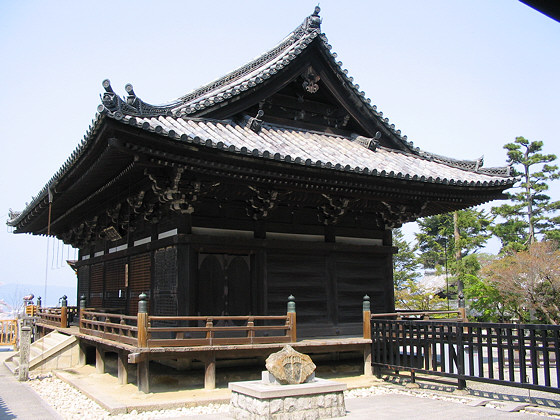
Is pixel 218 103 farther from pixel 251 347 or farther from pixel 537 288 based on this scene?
pixel 537 288

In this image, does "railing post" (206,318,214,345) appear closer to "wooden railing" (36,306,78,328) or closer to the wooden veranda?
the wooden veranda

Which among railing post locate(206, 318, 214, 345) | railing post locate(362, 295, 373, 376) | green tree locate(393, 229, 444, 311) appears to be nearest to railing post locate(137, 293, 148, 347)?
railing post locate(206, 318, 214, 345)

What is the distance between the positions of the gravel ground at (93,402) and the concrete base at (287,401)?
0.99 m

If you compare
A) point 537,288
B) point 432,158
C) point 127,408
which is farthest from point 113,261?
point 537,288

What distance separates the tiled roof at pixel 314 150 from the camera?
35.9 feet

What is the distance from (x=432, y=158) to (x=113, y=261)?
11338 mm

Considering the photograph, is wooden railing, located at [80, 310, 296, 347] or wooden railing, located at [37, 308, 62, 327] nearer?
wooden railing, located at [80, 310, 296, 347]

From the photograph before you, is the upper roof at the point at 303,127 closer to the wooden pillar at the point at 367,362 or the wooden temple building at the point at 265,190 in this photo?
the wooden temple building at the point at 265,190

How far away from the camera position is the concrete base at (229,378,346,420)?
8.45 meters

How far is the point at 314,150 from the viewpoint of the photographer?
13500 mm

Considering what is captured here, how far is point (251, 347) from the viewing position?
11.2 m

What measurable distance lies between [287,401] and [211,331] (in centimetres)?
286

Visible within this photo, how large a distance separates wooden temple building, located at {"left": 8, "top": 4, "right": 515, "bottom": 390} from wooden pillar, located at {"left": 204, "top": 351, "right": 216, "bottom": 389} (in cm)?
149

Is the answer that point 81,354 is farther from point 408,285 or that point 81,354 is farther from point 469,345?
point 408,285
